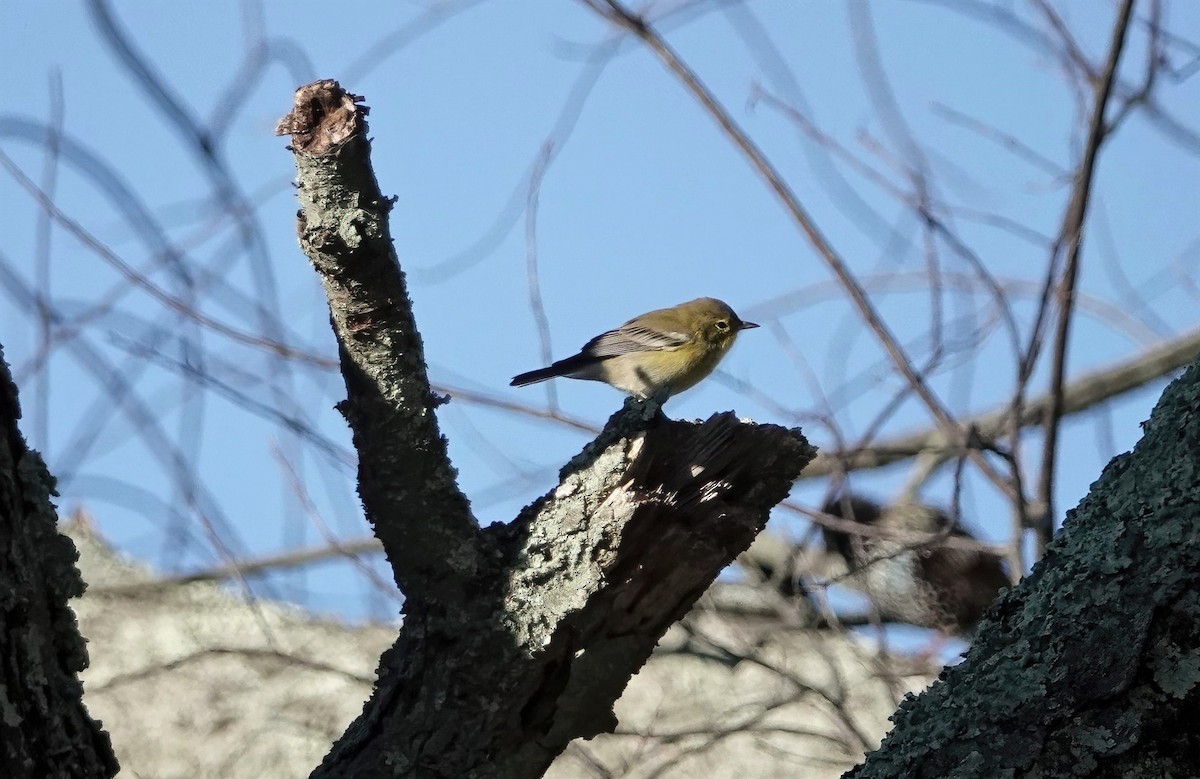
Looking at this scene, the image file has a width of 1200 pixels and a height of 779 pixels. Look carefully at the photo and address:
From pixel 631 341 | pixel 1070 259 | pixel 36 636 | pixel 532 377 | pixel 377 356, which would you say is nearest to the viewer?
pixel 36 636

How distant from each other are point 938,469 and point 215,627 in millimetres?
3429

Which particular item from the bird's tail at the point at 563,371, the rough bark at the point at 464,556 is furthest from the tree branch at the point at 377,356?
the bird's tail at the point at 563,371

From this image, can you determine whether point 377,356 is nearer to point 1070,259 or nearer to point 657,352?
point 1070,259

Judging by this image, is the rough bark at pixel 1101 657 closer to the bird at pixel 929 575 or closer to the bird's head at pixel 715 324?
the bird at pixel 929 575

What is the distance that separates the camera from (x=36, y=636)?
175cm

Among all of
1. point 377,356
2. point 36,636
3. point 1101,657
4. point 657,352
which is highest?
point 657,352

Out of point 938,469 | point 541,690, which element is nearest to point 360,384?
point 541,690

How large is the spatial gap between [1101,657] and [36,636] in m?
1.40

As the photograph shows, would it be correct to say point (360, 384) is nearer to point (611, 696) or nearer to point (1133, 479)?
point (611, 696)

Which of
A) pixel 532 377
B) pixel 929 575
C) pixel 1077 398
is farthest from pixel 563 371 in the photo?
pixel 1077 398

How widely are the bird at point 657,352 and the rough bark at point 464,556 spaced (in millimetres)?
3831

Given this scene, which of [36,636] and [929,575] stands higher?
[929,575]

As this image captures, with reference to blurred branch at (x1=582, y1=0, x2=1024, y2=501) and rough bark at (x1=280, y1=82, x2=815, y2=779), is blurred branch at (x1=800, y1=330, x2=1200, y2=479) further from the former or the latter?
rough bark at (x1=280, y1=82, x2=815, y2=779)

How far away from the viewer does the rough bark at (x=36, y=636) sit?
1.70 m
